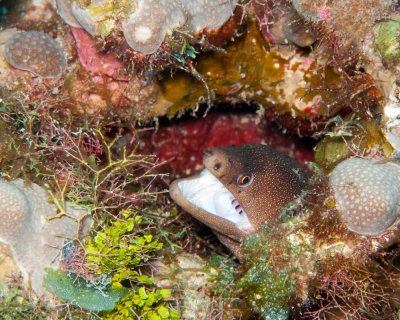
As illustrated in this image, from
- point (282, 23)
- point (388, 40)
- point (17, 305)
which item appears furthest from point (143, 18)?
point (17, 305)

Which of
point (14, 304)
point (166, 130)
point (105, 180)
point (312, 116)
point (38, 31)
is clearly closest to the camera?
point (14, 304)

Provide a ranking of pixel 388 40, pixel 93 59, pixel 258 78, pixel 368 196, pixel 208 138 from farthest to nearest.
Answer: pixel 208 138 → pixel 258 78 → pixel 93 59 → pixel 388 40 → pixel 368 196

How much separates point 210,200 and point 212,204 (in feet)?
0.15

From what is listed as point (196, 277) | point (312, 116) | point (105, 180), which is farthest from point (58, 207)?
point (312, 116)

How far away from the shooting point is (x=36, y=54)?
137 inches

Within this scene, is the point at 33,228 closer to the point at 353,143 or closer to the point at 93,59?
the point at 93,59

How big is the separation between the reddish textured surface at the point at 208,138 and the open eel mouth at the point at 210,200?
127 centimetres

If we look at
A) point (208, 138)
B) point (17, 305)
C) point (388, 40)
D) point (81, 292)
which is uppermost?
point (388, 40)

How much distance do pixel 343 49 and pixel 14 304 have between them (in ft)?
10.2

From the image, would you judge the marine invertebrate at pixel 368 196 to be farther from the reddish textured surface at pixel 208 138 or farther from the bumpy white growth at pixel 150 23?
the reddish textured surface at pixel 208 138

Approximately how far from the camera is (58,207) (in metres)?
2.96

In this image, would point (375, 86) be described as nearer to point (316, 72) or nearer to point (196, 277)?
point (316, 72)

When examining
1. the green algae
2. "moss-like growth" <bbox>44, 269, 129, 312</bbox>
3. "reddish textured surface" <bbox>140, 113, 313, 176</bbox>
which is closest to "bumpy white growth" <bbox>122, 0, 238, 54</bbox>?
the green algae

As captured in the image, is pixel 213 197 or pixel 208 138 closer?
pixel 213 197
